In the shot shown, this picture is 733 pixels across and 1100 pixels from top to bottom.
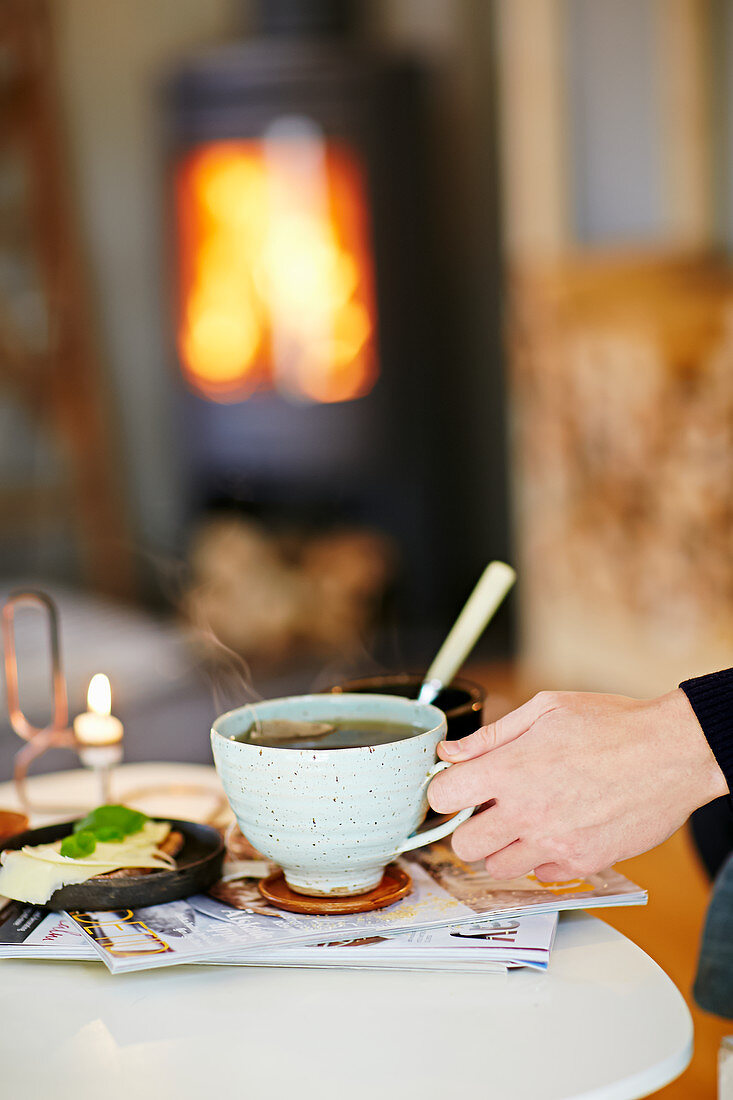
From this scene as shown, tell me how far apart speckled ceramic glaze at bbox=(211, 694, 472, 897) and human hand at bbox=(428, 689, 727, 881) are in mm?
15

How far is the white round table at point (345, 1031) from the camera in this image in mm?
479

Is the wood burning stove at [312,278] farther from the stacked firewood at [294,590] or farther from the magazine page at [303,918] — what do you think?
the magazine page at [303,918]

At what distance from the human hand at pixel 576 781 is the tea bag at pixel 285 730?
0.26ft

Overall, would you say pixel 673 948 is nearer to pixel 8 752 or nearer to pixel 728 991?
A: pixel 728 991

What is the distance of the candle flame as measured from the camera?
78 cm

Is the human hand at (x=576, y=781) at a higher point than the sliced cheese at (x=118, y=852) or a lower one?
higher

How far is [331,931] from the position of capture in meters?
0.57

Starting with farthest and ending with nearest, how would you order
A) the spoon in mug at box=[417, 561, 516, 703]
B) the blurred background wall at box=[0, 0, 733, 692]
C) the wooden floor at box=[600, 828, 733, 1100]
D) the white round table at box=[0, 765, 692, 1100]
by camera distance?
the blurred background wall at box=[0, 0, 733, 692], the wooden floor at box=[600, 828, 733, 1100], the spoon in mug at box=[417, 561, 516, 703], the white round table at box=[0, 765, 692, 1100]

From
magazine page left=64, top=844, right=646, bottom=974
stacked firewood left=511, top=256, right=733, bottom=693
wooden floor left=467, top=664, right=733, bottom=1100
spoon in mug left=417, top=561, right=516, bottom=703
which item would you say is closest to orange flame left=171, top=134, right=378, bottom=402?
stacked firewood left=511, top=256, right=733, bottom=693

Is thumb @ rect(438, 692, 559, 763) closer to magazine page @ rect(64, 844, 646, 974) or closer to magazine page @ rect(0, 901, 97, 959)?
magazine page @ rect(64, 844, 646, 974)

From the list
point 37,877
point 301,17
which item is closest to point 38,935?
point 37,877

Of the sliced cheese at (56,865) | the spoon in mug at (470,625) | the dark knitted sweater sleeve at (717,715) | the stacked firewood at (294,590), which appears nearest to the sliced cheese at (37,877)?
the sliced cheese at (56,865)

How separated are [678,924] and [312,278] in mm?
1731

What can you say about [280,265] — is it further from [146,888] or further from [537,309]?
[146,888]
